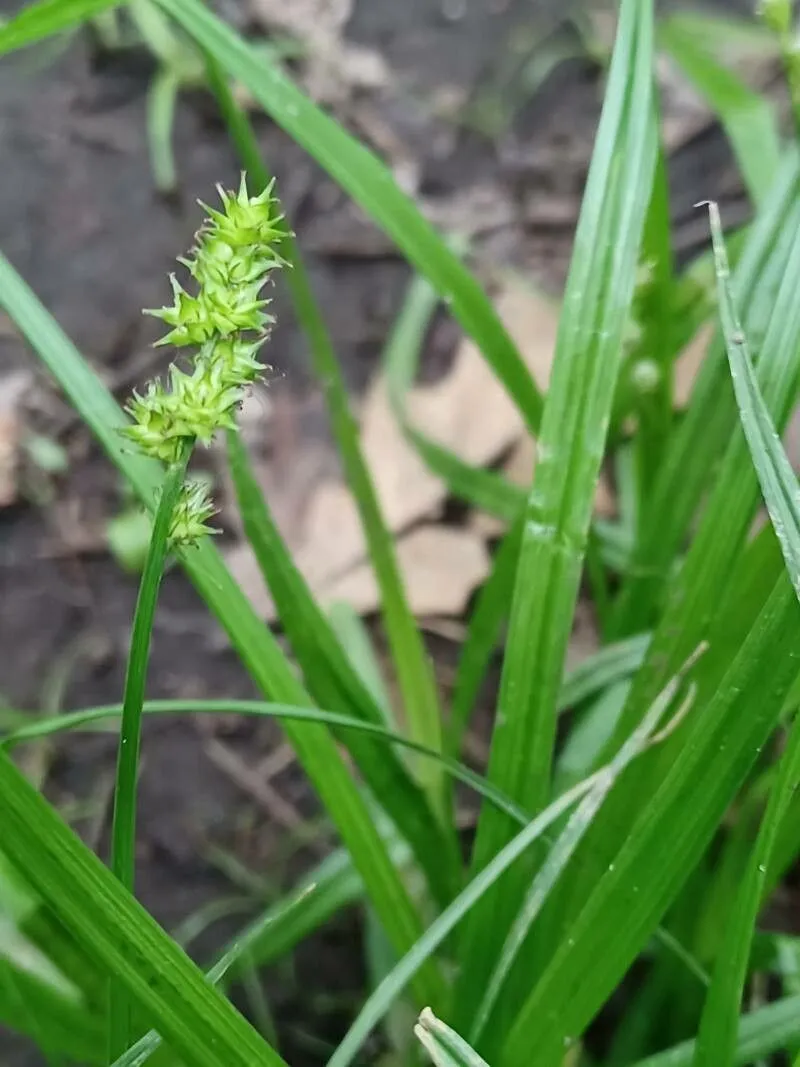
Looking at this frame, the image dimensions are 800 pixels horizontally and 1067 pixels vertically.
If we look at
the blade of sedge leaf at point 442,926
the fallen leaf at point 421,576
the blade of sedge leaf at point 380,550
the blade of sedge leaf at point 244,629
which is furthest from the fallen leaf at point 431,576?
the blade of sedge leaf at point 442,926

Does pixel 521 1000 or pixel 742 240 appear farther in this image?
pixel 742 240

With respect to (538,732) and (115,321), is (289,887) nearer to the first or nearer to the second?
(538,732)

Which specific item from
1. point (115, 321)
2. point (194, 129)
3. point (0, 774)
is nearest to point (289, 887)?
point (0, 774)

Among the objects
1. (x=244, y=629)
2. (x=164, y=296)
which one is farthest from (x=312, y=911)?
(x=164, y=296)

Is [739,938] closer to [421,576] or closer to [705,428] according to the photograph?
[705,428]

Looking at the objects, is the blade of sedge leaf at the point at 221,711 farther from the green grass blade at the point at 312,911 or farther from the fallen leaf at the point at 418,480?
the fallen leaf at the point at 418,480

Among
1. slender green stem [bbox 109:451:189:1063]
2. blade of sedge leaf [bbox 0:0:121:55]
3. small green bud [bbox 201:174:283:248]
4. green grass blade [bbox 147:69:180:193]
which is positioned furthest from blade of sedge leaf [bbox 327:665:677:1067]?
green grass blade [bbox 147:69:180:193]

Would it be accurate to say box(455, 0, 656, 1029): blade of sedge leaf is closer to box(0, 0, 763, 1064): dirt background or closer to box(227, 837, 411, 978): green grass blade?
box(227, 837, 411, 978): green grass blade
